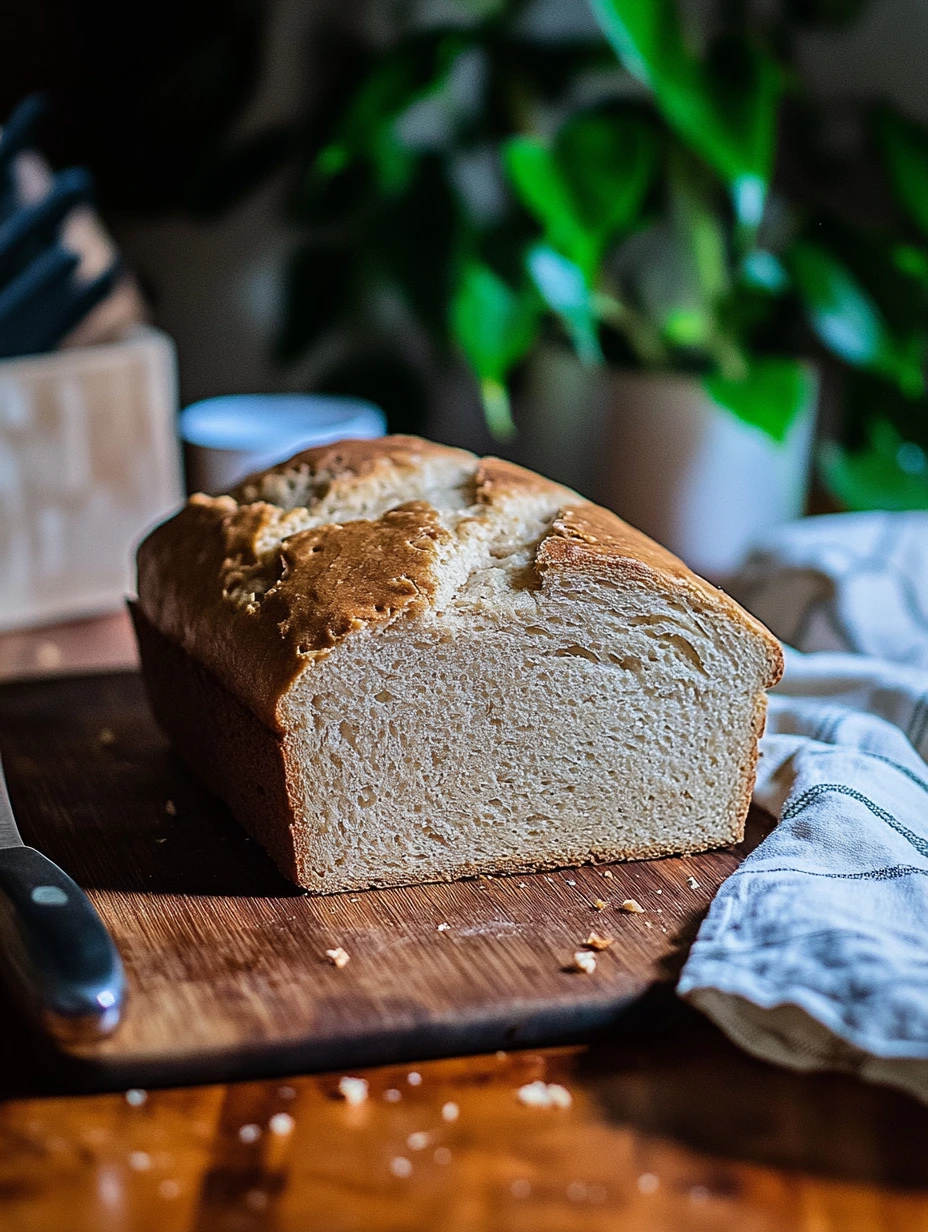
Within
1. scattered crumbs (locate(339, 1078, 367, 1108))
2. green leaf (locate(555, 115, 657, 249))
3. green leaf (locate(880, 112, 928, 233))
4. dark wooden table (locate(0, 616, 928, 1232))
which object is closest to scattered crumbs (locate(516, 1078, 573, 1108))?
dark wooden table (locate(0, 616, 928, 1232))

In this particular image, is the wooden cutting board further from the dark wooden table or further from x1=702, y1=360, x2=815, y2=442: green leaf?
x1=702, y1=360, x2=815, y2=442: green leaf

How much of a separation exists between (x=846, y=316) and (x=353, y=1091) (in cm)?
189

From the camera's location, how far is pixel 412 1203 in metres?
0.89

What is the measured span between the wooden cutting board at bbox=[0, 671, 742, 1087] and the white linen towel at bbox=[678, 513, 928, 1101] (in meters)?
0.09

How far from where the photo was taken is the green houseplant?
2.29 m

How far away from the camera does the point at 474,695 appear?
1293mm

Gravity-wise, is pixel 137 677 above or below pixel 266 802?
below

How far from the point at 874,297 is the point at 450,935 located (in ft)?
5.69

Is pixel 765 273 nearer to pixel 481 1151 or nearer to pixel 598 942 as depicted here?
pixel 598 942

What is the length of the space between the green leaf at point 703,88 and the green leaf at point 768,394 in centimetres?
27

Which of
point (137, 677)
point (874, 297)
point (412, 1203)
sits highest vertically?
point (874, 297)

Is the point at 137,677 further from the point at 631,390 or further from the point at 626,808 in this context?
the point at 631,390

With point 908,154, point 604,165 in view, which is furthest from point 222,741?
point 908,154

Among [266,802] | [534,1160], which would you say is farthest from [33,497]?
[534,1160]
